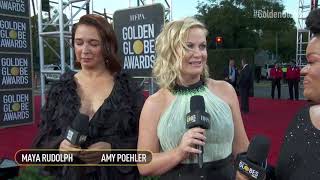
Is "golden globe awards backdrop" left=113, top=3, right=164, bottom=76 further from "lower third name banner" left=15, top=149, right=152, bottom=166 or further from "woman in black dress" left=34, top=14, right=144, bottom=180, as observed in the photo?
"lower third name banner" left=15, top=149, right=152, bottom=166

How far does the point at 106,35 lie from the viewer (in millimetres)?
2027

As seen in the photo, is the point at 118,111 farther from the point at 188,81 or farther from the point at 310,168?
the point at 310,168

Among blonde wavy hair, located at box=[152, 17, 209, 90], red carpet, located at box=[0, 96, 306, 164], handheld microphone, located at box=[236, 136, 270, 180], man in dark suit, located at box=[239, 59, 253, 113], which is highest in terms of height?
blonde wavy hair, located at box=[152, 17, 209, 90]

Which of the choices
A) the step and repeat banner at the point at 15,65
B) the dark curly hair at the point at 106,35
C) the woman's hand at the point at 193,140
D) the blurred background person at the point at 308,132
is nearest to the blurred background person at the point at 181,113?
the woman's hand at the point at 193,140

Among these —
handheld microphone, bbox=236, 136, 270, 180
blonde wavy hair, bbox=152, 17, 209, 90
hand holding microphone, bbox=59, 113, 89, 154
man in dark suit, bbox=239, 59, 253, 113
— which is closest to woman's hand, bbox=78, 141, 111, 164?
hand holding microphone, bbox=59, 113, 89, 154

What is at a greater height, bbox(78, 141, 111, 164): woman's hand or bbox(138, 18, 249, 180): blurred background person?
bbox(138, 18, 249, 180): blurred background person

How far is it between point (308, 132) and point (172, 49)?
2.39 ft

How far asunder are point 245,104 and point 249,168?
9.56 m

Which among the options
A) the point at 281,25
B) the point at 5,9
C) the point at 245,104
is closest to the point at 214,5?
the point at 281,25

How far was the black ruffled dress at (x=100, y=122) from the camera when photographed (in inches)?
76.7

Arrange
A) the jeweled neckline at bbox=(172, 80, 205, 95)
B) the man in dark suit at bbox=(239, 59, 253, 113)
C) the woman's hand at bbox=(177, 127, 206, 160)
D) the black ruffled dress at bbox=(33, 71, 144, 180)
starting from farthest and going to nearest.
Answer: the man in dark suit at bbox=(239, 59, 253, 113)
the black ruffled dress at bbox=(33, 71, 144, 180)
the jeweled neckline at bbox=(172, 80, 205, 95)
the woman's hand at bbox=(177, 127, 206, 160)

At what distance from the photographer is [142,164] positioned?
173 centimetres

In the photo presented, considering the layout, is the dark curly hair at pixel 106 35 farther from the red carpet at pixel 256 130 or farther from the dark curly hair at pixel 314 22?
the red carpet at pixel 256 130

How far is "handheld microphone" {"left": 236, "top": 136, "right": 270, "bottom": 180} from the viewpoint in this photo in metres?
1.15
